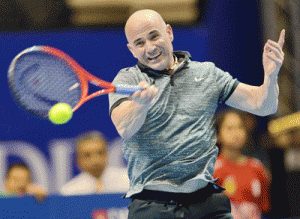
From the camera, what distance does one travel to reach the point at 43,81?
7.66 ft

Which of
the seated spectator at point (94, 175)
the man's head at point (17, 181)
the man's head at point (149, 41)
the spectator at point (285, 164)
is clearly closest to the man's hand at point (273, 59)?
the man's head at point (149, 41)

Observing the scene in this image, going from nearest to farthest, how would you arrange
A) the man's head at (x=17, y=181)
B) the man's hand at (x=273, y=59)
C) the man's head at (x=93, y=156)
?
the man's hand at (x=273, y=59) < the man's head at (x=93, y=156) < the man's head at (x=17, y=181)

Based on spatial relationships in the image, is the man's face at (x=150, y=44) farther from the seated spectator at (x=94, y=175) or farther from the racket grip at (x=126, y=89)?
the seated spectator at (x=94, y=175)

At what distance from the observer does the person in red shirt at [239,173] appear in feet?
11.8

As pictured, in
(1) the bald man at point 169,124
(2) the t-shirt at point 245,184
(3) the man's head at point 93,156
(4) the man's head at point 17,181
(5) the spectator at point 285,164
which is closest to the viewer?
(1) the bald man at point 169,124

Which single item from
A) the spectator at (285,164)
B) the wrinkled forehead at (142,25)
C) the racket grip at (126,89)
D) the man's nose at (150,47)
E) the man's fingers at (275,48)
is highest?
the wrinkled forehead at (142,25)

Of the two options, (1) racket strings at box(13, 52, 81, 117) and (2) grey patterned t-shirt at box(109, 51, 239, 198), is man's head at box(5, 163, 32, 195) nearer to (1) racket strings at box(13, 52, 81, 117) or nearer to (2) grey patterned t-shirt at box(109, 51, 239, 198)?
(1) racket strings at box(13, 52, 81, 117)

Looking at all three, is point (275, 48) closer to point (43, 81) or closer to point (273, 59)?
point (273, 59)

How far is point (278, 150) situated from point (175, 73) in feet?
8.11

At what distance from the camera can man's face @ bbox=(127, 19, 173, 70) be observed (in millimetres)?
2256

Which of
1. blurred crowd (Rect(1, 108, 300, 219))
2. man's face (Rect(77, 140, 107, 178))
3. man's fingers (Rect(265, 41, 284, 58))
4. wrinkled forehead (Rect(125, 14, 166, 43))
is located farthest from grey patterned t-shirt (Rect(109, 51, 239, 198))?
man's face (Rect(77, 140, 107, 178))

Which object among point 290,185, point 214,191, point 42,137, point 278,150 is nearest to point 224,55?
point 278,150

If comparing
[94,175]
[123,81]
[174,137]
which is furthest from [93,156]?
[174,137]

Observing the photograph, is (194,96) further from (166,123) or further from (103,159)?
(103,159)
